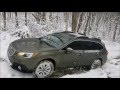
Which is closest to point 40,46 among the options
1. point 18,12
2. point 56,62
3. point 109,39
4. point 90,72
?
point 56,62

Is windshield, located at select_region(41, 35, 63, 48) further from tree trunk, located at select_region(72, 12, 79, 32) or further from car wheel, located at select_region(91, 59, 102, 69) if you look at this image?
car wheel, located at select_region(91, 59, 102, 69)

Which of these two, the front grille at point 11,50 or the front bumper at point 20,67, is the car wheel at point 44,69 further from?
the front grille at point 11,50

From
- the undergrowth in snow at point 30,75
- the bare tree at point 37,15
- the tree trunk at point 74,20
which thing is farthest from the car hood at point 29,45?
the tree trunk at point 74,20

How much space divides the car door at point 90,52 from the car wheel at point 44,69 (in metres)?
1.08

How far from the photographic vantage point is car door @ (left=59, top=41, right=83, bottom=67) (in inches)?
279

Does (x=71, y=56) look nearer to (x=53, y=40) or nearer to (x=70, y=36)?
(x=70, y=36)

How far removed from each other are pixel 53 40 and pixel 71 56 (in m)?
0.68

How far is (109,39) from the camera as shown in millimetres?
7980

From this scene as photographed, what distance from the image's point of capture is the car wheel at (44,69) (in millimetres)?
6816

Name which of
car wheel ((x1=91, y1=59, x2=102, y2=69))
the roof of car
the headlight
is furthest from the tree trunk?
the headlight

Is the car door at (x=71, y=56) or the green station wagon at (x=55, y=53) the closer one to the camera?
the green station wagon at (x=55, y=53)

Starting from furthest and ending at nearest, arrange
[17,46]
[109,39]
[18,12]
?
[109,39], [18,12], [17,46]
